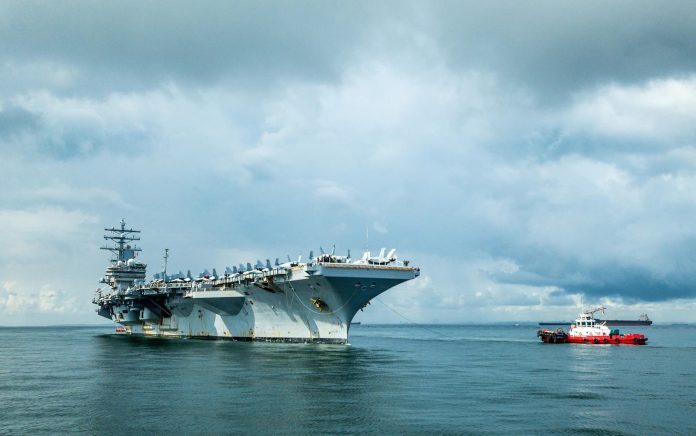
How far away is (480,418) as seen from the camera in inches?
821

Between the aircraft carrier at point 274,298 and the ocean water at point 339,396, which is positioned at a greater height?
the aircraft carrier at point 274,298

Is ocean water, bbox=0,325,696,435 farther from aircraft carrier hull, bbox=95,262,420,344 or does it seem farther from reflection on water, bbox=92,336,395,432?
aircraft carrier hull, bbox=95,262,420,344

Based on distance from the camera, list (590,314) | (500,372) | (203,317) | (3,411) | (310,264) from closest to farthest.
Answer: (3,411) → (500,372) → (310,264) → (203,317) → (590,314)

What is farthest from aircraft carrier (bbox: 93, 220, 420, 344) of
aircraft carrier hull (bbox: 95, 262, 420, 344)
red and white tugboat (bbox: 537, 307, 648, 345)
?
red and white tugboat (bbox: 537, 307, 648, 345)

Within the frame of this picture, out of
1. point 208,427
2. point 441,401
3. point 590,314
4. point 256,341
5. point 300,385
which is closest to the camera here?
point 208,427

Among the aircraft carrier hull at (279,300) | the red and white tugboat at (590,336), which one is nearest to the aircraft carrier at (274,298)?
the aircraft carrier hull at (279,300)

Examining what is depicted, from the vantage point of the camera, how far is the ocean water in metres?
19.7

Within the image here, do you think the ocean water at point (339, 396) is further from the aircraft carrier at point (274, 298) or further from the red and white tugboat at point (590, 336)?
the red and white tugboat at point (590, 336)

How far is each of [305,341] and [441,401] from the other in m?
26.1

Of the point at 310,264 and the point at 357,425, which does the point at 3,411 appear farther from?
the point at 310,264

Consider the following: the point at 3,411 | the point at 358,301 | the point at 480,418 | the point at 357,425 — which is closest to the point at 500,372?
the point at 358,301

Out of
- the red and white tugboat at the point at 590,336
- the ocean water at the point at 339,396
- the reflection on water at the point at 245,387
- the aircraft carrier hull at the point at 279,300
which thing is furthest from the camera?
the red and white tugboat at the point at 590,336

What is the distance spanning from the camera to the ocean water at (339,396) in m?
19.7

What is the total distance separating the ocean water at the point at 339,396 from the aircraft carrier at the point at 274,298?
4731 mm
